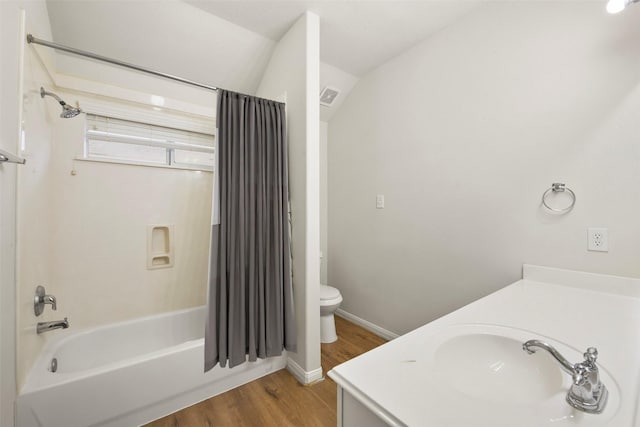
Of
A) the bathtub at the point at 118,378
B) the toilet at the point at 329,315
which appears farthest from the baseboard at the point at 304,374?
the toilet at the point at 329,315

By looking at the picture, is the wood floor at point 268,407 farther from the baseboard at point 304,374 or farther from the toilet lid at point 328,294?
the toilet lid at point 328,294

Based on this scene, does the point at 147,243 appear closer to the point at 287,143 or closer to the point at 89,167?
the point at 89,167

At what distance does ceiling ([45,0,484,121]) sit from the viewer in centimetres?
163

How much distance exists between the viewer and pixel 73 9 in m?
1.55

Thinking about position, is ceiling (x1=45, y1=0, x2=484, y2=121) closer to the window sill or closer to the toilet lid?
the window sill

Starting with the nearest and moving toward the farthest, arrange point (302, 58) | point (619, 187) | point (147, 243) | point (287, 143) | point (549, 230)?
point (619, 187) < point (549, 230) < point (302, 58) < point (287, 143) < point (147, 243)

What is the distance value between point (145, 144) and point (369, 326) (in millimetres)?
2492

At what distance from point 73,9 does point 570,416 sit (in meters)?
2.76

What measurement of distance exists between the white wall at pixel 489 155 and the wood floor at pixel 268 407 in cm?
93

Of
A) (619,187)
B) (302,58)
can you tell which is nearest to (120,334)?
(302,58)

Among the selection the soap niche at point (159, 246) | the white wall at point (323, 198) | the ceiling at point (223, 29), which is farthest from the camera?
the white wall at point (323, 198)

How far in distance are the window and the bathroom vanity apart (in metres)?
2.13

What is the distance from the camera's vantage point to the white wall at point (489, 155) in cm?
118

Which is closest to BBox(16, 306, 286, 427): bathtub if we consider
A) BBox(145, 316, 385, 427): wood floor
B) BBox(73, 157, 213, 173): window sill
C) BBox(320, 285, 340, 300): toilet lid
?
BBox(145, 316, 385, 427): wood floor
